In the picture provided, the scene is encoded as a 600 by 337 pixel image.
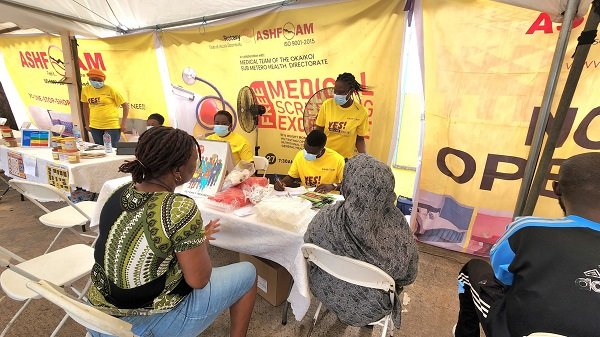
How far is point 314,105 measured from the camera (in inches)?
126

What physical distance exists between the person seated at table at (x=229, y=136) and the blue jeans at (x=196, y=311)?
5.19 ft

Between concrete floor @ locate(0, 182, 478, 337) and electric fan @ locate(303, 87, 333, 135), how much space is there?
5.68 ft

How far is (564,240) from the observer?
2.82 feet

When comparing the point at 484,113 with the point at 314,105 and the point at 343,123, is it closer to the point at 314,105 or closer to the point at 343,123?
the point at 343,123

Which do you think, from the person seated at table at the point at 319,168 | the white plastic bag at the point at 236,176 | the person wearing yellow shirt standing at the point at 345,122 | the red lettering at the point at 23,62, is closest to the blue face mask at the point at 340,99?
the person wearing yellow shirt standing at the point at 345,122

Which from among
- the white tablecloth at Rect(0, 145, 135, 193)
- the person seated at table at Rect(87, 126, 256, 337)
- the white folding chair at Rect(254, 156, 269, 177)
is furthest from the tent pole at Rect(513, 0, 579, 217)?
the white tablecloth at Rect(0, 145, 135, 193)

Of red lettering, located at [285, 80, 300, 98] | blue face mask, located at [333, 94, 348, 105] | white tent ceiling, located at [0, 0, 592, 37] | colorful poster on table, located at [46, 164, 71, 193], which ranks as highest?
white tent ceiling, located at [0, 0, 592, 37]

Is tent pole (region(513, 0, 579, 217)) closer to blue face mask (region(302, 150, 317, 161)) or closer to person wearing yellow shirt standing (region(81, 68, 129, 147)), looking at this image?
blue face mask (region(302, 150, 317, 161))

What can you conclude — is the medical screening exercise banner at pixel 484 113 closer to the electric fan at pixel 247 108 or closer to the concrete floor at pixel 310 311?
the concrete floor at pixel 310 311

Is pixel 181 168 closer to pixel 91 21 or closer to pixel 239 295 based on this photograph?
pixel 239 295

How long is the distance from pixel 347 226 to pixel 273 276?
41.3 inches

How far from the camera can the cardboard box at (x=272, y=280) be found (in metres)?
1.96

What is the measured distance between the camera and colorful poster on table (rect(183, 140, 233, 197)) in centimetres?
194

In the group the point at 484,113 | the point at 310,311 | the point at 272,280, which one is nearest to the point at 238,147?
the point at 272,280
